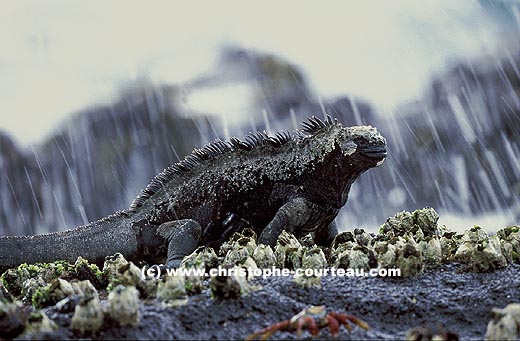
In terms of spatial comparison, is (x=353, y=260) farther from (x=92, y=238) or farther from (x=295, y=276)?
(x=92, y=238)

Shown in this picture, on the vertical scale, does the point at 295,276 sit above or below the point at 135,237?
below

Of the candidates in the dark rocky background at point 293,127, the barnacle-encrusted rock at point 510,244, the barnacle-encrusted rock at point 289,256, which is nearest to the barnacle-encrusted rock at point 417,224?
the barnacle-encrusted rock at point 510,244

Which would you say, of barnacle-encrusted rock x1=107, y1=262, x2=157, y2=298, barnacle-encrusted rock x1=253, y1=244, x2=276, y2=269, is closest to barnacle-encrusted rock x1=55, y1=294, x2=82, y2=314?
barnacle-encrusted rock x1=107, y1=262, x2=157, y2=298

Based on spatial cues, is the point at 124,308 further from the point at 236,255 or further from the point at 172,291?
the point at 236,255

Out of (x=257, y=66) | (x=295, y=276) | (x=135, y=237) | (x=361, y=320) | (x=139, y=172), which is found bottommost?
(x=361, y=320)

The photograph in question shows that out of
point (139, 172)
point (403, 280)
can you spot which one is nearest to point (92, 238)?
point (403, 280)

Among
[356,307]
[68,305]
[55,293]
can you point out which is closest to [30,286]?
[55,293]

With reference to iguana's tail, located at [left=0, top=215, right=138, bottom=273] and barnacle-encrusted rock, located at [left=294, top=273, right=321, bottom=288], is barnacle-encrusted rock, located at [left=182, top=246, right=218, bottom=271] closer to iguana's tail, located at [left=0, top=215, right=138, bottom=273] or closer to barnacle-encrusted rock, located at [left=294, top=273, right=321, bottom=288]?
barnacle-encrusted rock, located at [left=294, top=273, right=321, bottom=288]
